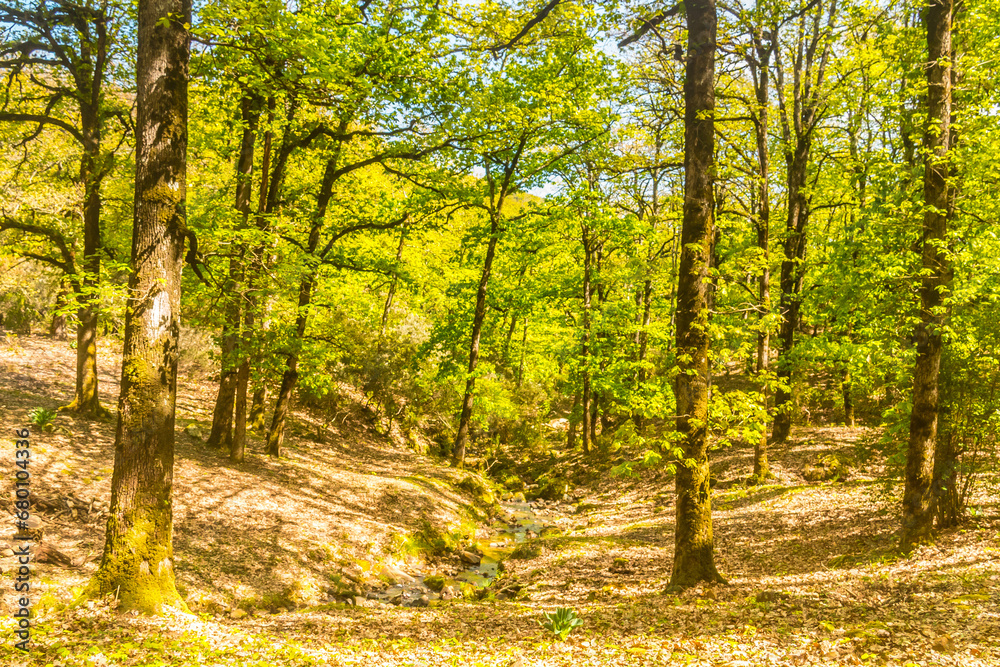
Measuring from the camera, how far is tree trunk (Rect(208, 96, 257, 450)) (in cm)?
1098

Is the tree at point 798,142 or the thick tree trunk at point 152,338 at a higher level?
the tree at point 798,142

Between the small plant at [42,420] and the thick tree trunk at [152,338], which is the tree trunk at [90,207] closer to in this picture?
the small plant at [42,420]

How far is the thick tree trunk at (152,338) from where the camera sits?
560 centimetres

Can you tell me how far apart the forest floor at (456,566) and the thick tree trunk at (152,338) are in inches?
18.4

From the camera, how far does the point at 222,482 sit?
36.9 feet

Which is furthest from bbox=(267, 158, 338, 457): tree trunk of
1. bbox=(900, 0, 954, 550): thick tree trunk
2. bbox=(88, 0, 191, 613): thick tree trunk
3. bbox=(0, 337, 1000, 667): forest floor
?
bbox=(900, 0, 954, 550): thick tree trunk

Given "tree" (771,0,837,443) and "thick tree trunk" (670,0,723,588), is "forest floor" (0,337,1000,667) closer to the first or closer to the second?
"thick tree trunk" (670,0,723,588)

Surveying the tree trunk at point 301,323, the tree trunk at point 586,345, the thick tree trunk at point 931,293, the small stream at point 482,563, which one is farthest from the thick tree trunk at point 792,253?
the tree trunk at point 301,323

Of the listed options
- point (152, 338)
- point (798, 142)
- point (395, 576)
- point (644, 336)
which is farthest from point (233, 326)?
point (644, 336)

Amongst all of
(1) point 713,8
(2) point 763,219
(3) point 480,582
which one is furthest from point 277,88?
(2) point 763,219

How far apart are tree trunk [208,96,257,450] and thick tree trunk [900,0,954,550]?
11.1 meters

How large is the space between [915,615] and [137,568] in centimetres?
817

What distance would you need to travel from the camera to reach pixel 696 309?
23.5ft

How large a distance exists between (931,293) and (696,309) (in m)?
3.77
